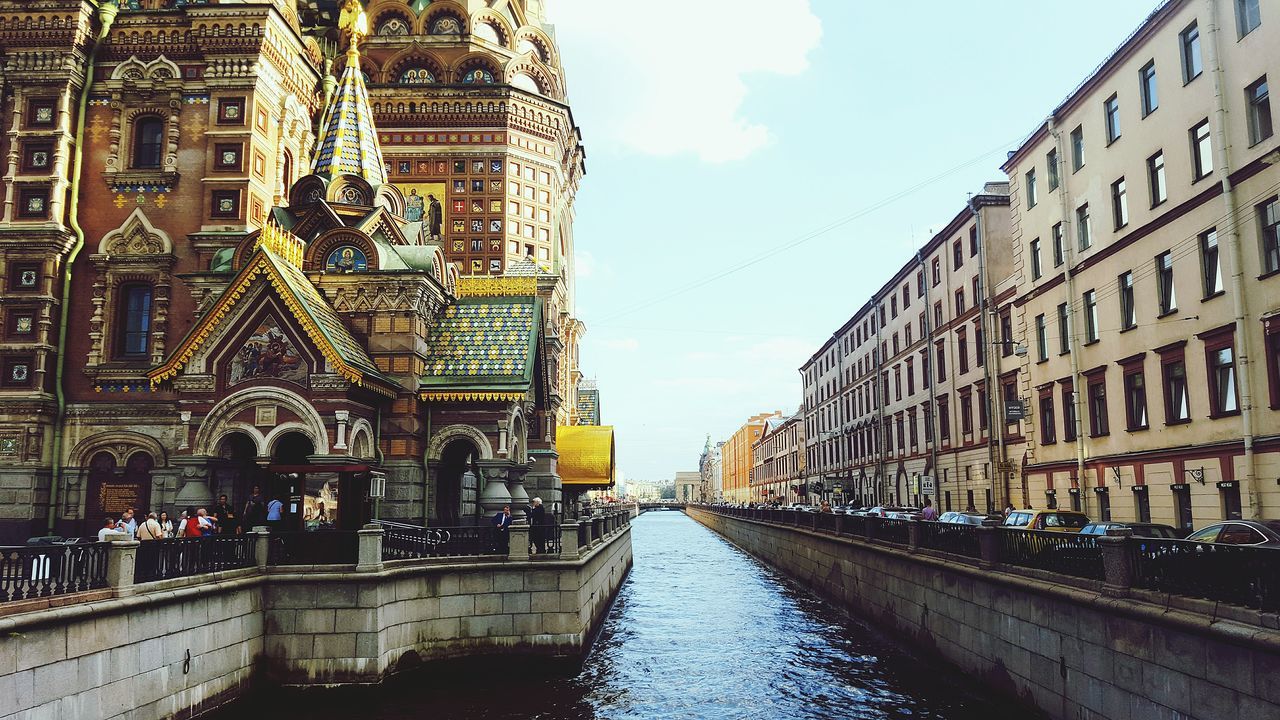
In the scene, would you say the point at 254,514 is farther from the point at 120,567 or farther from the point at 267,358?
the point at 120,567

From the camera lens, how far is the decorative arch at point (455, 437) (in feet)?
81.6

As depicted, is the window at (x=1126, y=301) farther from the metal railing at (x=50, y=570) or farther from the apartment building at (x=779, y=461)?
the apartment building at (x=779, y=461)

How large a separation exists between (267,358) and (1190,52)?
2558 cm

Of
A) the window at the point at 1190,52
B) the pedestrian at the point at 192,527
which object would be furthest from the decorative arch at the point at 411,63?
the window at the point at 1190,52

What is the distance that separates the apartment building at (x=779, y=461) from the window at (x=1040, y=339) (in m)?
61.4

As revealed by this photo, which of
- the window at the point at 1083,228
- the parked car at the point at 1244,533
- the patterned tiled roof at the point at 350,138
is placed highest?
the patterned tiled roof at the point at 350,138

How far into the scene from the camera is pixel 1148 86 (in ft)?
88.1

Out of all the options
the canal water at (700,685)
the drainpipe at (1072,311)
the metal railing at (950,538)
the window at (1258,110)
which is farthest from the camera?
the drainpipe at (1072,311)

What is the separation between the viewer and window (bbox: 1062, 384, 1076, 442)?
1232 inches

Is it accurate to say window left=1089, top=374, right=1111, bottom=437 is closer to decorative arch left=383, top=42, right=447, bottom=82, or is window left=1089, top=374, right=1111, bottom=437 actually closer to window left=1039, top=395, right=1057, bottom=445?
window left=1039, top=395, right=1057, bottom=445

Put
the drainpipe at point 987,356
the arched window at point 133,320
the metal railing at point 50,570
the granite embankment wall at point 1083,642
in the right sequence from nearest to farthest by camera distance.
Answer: the granite embankment wall at point 1083,642, the metal railing at point 50,570, the arched window at point 133,320, the drainpipe at point 987,356

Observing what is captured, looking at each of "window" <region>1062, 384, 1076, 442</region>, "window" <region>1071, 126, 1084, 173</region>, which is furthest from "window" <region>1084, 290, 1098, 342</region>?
"window" <region>1071, 126, 1084, 173</region>

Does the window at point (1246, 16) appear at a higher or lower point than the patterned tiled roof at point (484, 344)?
higher

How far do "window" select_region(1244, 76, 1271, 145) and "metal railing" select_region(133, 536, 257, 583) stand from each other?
24.5 metres
